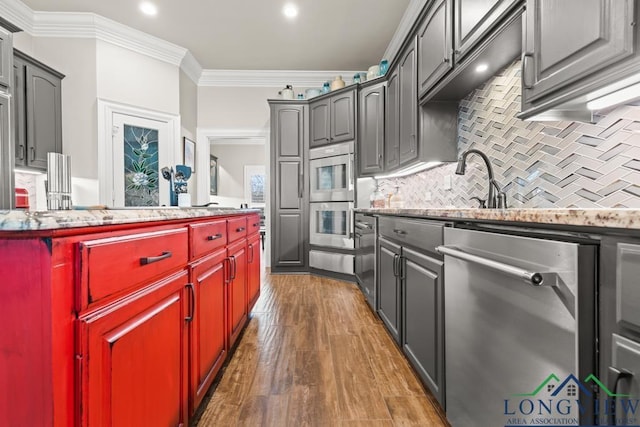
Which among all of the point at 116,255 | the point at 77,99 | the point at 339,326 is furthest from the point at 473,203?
the point at 77,99

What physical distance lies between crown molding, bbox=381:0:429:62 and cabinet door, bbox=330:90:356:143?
759 mm

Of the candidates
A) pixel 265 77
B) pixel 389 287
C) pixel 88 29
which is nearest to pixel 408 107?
pixel 389 287

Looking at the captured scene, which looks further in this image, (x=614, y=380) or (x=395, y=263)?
(x=395, y=263)

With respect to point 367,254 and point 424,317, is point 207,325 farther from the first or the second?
point 367,254

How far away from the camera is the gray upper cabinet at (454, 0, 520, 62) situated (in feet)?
4.58

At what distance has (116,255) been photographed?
0.73 meters

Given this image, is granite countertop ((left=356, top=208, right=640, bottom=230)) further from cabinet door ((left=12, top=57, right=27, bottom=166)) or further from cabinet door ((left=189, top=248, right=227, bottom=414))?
cabinet door ((left=12, top=57, right=27, bottom=166))

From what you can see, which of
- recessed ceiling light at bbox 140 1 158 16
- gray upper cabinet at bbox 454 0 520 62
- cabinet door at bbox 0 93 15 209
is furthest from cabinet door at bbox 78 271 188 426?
recessed ceiling light at bbox 140 1 158 16

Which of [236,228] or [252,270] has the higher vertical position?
[236,228]

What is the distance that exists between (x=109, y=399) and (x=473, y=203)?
221 cm

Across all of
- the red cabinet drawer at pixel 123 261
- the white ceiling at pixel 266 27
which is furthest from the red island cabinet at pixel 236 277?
the white ceiling at pixel 266 27

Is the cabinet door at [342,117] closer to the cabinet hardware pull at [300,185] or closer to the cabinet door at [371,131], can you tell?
the cabinet door at [371,131]

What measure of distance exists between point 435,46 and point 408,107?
670 millimetres

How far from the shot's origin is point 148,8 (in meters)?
3.46
